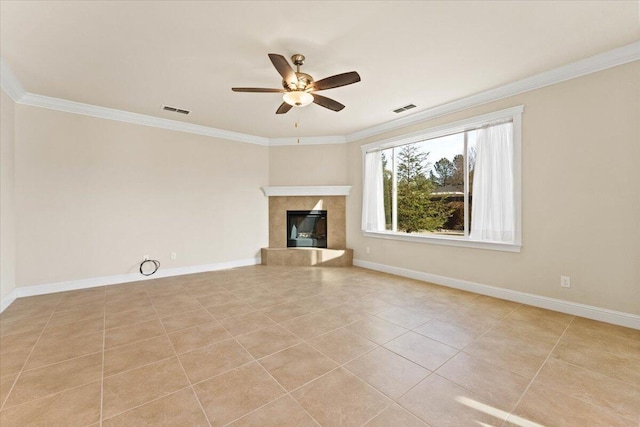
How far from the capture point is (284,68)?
2.42 m

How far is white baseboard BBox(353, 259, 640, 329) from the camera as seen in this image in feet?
8.82

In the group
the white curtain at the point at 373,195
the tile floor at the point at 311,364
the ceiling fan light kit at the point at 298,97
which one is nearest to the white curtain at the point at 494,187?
the tile floor at the point at 311,364

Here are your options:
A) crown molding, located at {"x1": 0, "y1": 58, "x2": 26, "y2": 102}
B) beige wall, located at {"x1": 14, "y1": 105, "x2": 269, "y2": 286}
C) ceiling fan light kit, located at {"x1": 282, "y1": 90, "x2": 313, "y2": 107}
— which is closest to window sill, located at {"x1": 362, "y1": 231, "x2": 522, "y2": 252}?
beige wall, located at {"x1": 14, "y1": 105, "x2": 269, "y2": 286}

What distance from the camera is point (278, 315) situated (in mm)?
2988

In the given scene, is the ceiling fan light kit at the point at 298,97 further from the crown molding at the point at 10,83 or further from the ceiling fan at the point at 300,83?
the crown molding at the point at 10,83

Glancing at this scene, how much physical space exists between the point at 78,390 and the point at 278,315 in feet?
5.48

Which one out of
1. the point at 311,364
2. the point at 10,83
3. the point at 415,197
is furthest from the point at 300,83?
the point at 10,83

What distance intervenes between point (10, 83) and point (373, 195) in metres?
5.32

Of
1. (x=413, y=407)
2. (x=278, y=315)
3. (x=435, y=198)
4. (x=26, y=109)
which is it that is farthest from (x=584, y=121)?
(x=26, y=109)

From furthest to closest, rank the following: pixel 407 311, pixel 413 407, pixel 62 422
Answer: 1. pixel 407 311
2. pixel 413 407
3. pixel 62 422

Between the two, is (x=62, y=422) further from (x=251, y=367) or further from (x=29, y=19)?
(x=29, y=19)

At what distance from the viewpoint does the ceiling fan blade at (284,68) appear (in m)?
2.27

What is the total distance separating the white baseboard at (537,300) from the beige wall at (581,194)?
0.06 meters

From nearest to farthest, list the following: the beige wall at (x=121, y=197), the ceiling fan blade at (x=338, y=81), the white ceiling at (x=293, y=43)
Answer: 1. the white ceiling at (x=293, y=43)
2. the ceiling fan blade at (x=338, y=81)
3. the beige wall at (x=121, y=197)
